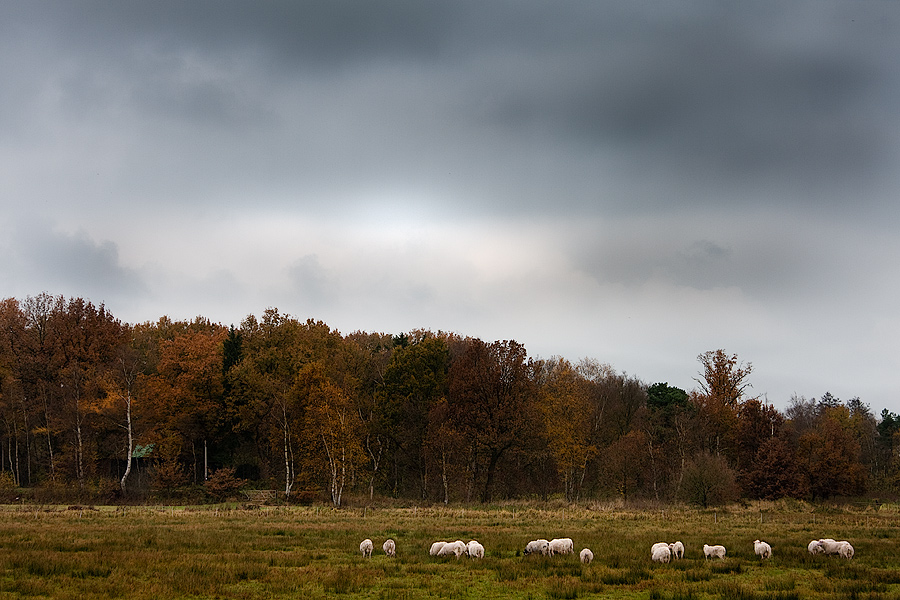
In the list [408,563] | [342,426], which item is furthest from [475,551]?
[342,426]

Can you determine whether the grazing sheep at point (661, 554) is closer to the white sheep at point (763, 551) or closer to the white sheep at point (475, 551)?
the white sheep at point (763, 551)

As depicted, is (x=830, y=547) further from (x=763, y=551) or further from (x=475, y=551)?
(x=475, y=551)

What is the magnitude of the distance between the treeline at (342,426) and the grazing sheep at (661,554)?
111 feet

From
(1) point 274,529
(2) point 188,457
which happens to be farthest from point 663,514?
(2) point 188,457

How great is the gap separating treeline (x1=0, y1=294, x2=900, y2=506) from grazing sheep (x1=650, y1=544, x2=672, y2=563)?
33.9 m

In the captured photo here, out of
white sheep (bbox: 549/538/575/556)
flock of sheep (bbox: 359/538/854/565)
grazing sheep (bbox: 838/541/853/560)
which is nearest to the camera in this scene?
flock of sheep (bbox: 359/538/854/565)

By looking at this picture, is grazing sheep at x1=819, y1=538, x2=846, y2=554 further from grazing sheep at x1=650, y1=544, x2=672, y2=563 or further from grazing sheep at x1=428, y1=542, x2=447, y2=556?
grazing sheep at x1=428, y1=542, x2=447, y2=556

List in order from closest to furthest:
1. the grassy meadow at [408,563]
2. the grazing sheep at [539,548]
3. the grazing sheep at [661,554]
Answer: the grassy meadow at [408,563]
the grazing sheep at [661,554]
the grazing sheep at [539,548]

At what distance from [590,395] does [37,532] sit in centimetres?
7261

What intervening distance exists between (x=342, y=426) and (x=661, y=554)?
45.2m

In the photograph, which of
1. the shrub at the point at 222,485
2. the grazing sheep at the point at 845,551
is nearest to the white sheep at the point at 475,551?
the grazing sheep at the point at 845,551

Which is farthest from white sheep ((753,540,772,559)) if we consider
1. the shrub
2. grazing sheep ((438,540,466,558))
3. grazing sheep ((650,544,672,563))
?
the shrub

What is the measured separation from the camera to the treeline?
62281 millimetres

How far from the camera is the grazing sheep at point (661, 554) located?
870 inches
